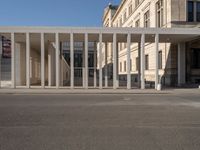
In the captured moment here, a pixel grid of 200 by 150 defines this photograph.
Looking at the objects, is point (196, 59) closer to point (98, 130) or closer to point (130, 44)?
point (130, 44)

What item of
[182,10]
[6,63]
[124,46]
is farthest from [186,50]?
[6,63]

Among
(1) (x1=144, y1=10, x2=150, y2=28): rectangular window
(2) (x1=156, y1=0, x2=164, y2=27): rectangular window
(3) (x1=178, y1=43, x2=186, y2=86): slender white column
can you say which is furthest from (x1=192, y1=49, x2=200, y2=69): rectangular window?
(1) (x1=144, y1=10, x2=150, y2=28): rectangular window

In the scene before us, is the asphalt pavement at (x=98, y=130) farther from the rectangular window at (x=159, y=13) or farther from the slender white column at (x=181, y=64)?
the rectangular window at (x=159, y=13)

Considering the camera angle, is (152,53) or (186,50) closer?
(186,50)

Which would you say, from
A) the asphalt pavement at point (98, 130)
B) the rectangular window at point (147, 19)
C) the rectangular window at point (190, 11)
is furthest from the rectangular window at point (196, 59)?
the asphalt pavement at point (98, 130)

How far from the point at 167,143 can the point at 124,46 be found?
5131 cm

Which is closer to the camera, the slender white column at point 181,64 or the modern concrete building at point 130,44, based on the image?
the modern concrete building at point 130,44

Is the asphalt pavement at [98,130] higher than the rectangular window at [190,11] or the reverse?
the reverse

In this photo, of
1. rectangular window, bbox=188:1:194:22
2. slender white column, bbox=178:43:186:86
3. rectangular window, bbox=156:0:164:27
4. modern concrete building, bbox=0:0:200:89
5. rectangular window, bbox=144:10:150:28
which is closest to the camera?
modern concrete building, bbox=0:0:200:89

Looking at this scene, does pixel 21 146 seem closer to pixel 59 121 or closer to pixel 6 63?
pixel 59 121

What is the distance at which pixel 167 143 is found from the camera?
725 centimetres

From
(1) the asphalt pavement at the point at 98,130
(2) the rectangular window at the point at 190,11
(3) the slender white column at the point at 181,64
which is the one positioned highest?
(2) the rectangular window at the point at 190,11

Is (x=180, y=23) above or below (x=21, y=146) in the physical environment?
above

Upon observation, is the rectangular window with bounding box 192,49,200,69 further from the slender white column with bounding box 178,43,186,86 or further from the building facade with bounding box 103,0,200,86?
the slender white column with bounding box 178,43,186,86
